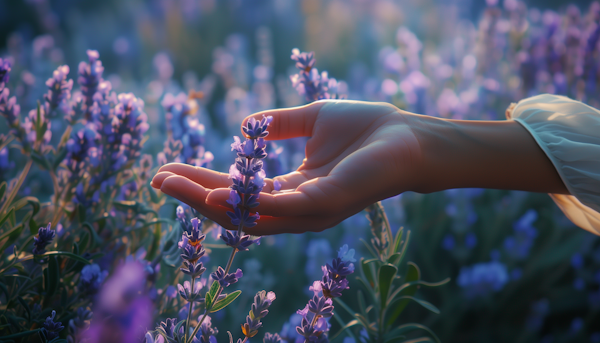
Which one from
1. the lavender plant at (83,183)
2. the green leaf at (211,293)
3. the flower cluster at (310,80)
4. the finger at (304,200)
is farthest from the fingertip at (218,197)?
the flower cluster at (310,80)

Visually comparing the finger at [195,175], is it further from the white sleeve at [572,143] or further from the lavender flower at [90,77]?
the white sleeve at [572,143]

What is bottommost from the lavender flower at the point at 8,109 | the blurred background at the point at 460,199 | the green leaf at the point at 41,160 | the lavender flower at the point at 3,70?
the blurred background at the point at 460,199

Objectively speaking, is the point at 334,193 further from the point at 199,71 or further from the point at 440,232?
the point at 199,71

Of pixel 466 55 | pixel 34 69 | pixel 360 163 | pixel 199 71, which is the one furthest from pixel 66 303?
pixel 199 71

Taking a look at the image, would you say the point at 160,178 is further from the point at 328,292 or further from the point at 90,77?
the point at 90,77

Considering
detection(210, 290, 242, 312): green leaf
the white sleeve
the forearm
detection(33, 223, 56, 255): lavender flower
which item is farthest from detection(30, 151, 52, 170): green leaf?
the white sleeve

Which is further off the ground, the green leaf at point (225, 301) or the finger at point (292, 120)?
the finger at point (292, 120)

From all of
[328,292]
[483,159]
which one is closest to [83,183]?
[328,292]
